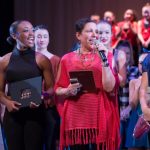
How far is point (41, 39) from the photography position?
17.4 ft

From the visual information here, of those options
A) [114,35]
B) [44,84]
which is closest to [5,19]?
[114,35]

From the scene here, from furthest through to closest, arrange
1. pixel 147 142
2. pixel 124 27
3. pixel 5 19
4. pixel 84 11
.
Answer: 1. pixel 84 11
2. pixel 5 19
3. pixel 124 27
4. pixel 147 142

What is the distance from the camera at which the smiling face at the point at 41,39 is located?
529cm

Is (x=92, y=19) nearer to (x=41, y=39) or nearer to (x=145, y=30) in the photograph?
(x=41, y=39)

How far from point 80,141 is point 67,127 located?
0.16 metres

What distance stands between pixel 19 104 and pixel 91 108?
581 millimetres

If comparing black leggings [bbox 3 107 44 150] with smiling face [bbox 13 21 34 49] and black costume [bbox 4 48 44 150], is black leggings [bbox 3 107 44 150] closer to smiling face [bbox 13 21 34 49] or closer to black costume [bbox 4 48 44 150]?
black costume [bbox 4 48 44 150]

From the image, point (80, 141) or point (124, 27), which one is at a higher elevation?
point (124, 27)

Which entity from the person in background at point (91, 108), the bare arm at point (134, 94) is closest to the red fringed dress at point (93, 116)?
the person in background at point (91, 108)

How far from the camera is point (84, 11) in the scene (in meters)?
10.0

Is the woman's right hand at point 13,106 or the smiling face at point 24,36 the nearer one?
the woman's right hand at point 13,106

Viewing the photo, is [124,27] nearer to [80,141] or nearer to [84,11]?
[84,11]

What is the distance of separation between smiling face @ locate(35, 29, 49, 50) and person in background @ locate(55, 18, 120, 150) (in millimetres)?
1299

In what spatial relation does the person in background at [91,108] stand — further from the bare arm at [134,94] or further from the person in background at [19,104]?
the bare arm at [134,94]
